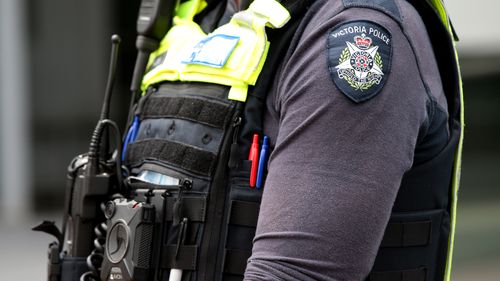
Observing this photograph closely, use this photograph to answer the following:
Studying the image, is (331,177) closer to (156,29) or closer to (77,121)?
(156,29)

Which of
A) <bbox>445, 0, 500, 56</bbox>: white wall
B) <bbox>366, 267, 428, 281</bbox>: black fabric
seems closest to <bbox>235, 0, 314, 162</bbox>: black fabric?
<bbox>366, 267, 428, 281</bbox>: black fabric

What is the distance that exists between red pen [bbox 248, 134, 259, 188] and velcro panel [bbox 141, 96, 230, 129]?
0.30 ft

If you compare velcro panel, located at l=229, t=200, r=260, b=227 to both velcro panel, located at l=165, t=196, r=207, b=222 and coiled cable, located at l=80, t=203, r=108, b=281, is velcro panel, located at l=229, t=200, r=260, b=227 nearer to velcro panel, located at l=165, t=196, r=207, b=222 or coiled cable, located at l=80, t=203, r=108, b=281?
velcro panel, located at l=165, t=196, r=207, b=222

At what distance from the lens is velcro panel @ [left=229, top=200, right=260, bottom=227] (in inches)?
66.6

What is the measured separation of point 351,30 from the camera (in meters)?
1.54

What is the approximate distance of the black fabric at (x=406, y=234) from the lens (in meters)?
1.69

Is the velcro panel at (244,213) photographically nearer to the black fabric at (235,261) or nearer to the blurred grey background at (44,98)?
the black fabric at (235,261)

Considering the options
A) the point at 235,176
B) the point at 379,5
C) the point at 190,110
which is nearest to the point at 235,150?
the point at 235,176

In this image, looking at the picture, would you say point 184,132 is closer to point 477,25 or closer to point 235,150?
point 235,150

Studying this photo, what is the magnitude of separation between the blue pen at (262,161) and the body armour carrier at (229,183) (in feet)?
0.06

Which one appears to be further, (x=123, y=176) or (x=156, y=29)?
(x=156, y=29)

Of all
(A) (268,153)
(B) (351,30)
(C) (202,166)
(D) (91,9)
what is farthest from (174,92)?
(D) (91,9)

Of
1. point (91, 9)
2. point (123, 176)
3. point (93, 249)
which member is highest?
point (91, 9)

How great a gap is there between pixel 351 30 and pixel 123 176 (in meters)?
0.72
